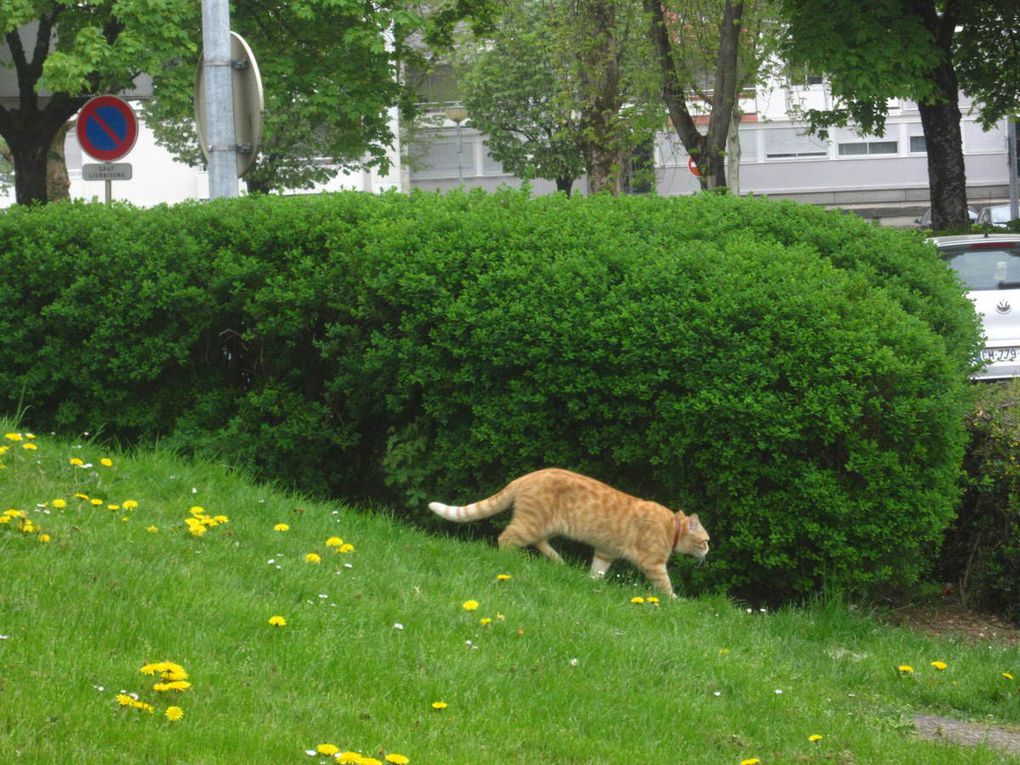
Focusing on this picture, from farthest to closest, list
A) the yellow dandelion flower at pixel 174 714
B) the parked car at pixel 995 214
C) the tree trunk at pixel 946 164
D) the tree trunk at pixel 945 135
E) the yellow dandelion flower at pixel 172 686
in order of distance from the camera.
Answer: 1. the parked car at pixel 995 214
2. the tree trunk at pixel 946 164
3. the tree trunk at pixel 945 135
4. the yellow dandelion flower at pixel 172 686
5. the yellow dandelion flower at pixel 174 714

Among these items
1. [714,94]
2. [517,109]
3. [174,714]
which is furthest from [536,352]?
[517,109]

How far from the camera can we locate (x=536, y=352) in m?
7.74

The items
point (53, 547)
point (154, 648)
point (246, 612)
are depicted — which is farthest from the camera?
point (53, 547)

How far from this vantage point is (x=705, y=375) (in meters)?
7.41

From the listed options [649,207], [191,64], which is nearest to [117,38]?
[191,64]

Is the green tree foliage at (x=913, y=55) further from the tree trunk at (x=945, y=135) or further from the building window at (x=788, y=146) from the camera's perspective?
the building window at (x=788, y=146)

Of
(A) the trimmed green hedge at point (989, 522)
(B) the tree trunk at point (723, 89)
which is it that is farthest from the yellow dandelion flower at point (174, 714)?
(B) the tree trunk at point (723, 89)

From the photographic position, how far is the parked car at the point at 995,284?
13.4 meters

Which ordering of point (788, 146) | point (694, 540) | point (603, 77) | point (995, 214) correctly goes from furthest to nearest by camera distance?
point (788, 146), point (995, 214), point (603, 77), point (694, 540)

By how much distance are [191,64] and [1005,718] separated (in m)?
20.9

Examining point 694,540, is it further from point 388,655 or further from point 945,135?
point 945,135

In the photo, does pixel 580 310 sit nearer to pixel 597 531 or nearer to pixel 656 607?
pixel 597 531

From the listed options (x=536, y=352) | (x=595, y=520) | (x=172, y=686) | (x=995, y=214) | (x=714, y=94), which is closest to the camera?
(x=172, y=686)

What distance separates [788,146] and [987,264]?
157ft
